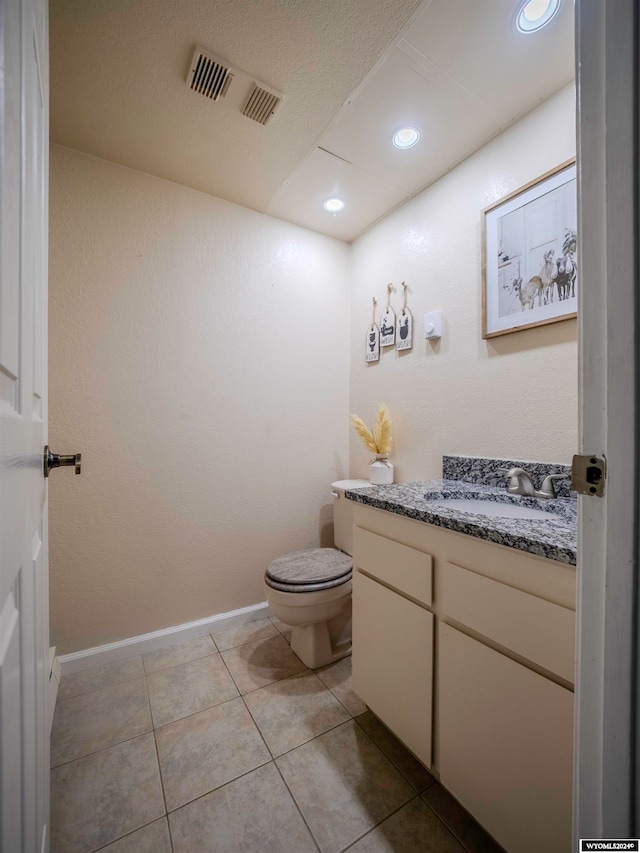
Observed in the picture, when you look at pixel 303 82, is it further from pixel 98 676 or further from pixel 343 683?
pixel 98 676

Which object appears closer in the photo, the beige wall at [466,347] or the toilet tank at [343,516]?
the beige wall at [466,347]

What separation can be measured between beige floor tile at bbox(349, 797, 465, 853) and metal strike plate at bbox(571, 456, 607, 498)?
1104mm

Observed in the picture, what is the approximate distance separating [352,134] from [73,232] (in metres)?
1.34

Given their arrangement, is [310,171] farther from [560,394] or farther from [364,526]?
[364,526]

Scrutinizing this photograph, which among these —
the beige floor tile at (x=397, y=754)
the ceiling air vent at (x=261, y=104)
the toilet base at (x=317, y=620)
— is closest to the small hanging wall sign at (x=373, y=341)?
the ceiling air vent at (x=261, y=104)

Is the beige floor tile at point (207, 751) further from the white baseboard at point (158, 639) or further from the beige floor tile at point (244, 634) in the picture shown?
the white baseboard at point (158, 639)

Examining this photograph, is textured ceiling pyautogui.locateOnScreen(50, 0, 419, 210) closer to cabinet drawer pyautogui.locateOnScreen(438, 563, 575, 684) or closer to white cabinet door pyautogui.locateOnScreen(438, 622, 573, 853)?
cabinet drawer pyautogui.locateOnScreen(438, 563, 575, 684)

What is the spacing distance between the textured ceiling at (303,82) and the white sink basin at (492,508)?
1544 mm

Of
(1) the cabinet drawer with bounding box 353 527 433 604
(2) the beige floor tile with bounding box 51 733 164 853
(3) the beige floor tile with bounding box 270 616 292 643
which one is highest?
(1) the cabinet drawer with bounding box 353 527 433 604

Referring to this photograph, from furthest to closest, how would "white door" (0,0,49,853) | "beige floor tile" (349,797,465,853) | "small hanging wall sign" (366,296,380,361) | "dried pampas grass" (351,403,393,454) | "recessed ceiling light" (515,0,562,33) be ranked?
"small hanging wall sign" (366,296,380,361) < "dried pampas grass" (351,403,393,454) < "recessed ceiling light" (515,0,562,33) < "beige floor tile" (349,797,465,853) < "white door" (0,0,49,853)

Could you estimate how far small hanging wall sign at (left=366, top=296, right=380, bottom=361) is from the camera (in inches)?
80.5

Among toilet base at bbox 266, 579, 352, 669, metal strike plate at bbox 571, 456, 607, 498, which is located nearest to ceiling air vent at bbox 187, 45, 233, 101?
metal strike plate at bbox 571, 456, 607, 498

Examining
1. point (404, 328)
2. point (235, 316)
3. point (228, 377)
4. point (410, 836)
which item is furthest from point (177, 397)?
point (410, 836)

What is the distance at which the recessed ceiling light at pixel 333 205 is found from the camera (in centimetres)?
189
